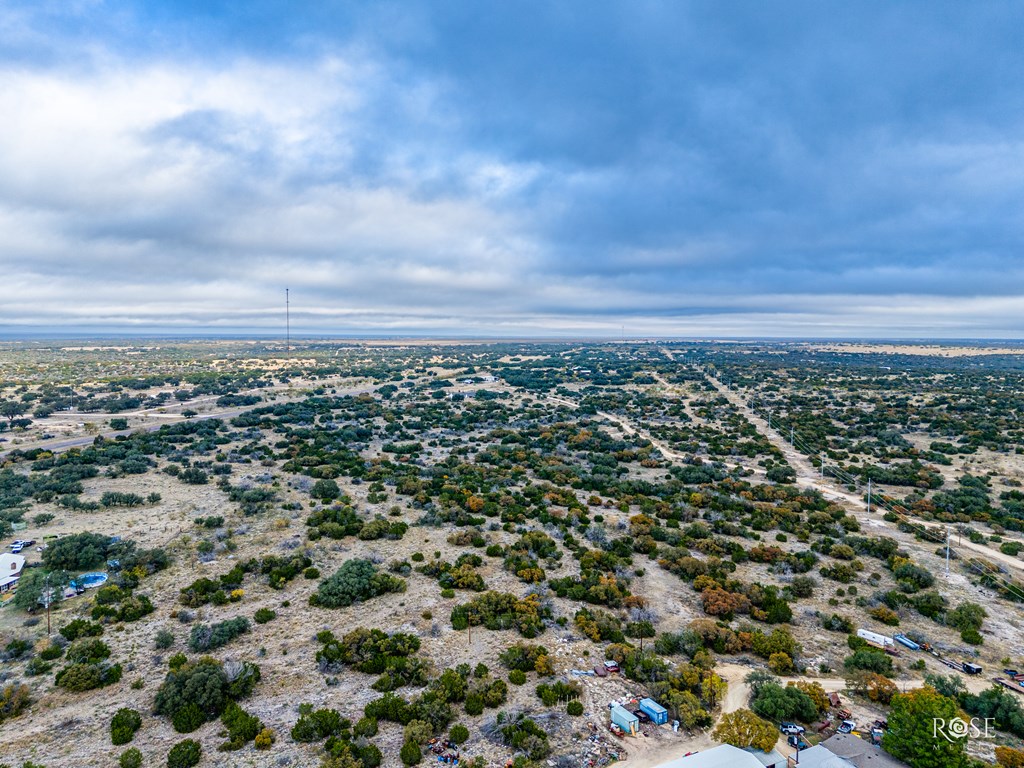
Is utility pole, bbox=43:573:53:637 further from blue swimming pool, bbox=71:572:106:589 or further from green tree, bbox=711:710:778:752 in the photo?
green tree, bbox=711:710:778:752

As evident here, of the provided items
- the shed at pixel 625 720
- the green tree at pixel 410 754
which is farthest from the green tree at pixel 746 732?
the green tree at pixel 410 754

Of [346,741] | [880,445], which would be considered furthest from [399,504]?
[880,445]

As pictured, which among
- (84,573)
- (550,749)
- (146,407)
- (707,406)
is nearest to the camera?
(550,749)

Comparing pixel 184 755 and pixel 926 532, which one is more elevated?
pixel 184 755

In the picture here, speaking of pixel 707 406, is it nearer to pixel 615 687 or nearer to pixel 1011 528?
pixel 1011 528

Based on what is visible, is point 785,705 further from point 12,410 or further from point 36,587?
point 12,410

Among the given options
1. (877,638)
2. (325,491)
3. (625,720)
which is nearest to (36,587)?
(325,491)
